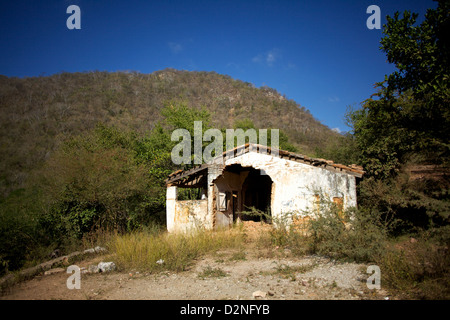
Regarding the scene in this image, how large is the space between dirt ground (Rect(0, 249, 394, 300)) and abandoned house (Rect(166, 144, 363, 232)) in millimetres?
2664

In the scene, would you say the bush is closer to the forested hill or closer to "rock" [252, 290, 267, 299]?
"rock" [252, 290, 267, 299]

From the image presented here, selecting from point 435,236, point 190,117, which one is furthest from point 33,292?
point 190,117

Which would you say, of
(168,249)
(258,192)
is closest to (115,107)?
(258,192)

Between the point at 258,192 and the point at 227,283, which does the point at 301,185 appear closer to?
Answer: the point at 227,283

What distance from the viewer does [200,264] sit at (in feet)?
24.3

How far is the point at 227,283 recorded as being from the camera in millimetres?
5609

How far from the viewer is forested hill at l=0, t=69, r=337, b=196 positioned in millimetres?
26281

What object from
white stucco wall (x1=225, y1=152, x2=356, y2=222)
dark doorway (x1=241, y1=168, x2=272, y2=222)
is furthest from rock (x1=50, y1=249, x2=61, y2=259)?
dark doorway (x1=241, y1=168, x2=272, y2=222)
